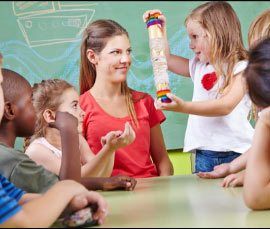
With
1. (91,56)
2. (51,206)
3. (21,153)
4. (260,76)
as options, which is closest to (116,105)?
(91,56)

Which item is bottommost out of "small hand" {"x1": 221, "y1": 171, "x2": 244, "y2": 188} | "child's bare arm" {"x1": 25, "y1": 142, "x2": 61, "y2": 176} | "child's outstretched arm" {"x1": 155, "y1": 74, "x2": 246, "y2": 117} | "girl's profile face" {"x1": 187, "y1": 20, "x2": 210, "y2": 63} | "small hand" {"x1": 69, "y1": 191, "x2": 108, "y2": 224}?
"small hand" {"x1": 221, "y1": 171, "x2": 244, "y2": 188}

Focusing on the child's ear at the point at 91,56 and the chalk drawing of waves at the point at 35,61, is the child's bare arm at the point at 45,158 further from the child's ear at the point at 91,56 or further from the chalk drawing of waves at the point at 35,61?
the chalk drawing of waves at the point at 35,61

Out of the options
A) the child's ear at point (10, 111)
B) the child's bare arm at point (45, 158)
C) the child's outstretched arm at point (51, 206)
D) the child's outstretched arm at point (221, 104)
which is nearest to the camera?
the child's outstretched arm at point (51, 206)

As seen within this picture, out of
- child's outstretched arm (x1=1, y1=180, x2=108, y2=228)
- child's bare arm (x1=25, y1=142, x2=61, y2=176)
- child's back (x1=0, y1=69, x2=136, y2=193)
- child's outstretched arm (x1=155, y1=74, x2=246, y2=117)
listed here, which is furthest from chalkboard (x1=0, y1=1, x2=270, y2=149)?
child's outstretched arm (x1=1, y1=180, x2=108, y2=228)

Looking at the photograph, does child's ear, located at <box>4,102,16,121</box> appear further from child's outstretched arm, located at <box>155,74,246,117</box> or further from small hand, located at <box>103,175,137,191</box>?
child's outstretched arm, located at <box>155,74,246,117</box>

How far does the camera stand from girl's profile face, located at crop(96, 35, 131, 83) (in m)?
1.61

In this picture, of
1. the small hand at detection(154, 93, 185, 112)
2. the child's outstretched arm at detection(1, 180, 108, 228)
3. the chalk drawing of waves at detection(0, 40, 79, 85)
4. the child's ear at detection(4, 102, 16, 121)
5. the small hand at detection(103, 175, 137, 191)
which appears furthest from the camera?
the chalk drawing of waves at detection(0, 40, 79, 85)

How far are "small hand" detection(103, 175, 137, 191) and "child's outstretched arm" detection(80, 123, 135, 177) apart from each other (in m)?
0.11

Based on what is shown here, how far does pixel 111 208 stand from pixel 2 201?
0.89 feet

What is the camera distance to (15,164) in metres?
1.01

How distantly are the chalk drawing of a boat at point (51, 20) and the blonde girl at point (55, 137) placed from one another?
662 mm

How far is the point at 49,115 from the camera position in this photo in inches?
52.1

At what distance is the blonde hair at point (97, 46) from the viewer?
164cm

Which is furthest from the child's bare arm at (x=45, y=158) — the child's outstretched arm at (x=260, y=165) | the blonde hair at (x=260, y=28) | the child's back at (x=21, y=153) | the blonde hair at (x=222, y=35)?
the blonde hair at (x=260, y=28)
